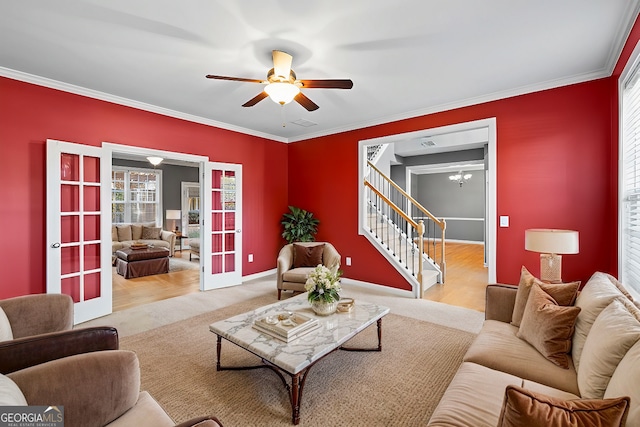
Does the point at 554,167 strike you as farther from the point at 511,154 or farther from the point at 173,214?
the point at 173,214

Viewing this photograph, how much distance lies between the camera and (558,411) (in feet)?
3.20

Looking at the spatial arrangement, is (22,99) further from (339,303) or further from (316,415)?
(316,415)

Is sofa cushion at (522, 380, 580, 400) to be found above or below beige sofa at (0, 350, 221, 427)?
below

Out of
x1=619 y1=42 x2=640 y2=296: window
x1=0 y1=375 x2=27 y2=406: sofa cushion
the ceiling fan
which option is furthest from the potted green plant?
x1=0 y1=375 x2=27 y2=406: sofa cushion

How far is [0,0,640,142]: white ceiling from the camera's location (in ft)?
6.98

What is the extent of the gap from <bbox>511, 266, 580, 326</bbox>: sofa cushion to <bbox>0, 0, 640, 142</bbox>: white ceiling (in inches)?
78.7

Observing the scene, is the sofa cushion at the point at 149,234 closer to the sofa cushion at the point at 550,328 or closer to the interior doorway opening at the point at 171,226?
the interior doorway opening at the point at 171,226

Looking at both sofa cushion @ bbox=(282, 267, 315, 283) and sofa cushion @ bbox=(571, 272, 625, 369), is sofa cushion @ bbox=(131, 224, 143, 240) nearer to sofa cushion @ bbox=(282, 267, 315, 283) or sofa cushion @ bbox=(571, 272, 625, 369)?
sofa cushion @ bbox=(282, 267, 315, 283)

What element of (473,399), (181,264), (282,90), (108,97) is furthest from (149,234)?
(473,399)

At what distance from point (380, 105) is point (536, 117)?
188cm

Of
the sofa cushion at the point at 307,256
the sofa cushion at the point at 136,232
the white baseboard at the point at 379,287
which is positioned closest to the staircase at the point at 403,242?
the white baseboard at the point at 379,287

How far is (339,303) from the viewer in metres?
2.73

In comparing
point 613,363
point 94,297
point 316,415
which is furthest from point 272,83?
point 94,297

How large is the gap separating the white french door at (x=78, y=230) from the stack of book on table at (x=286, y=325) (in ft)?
8.62
